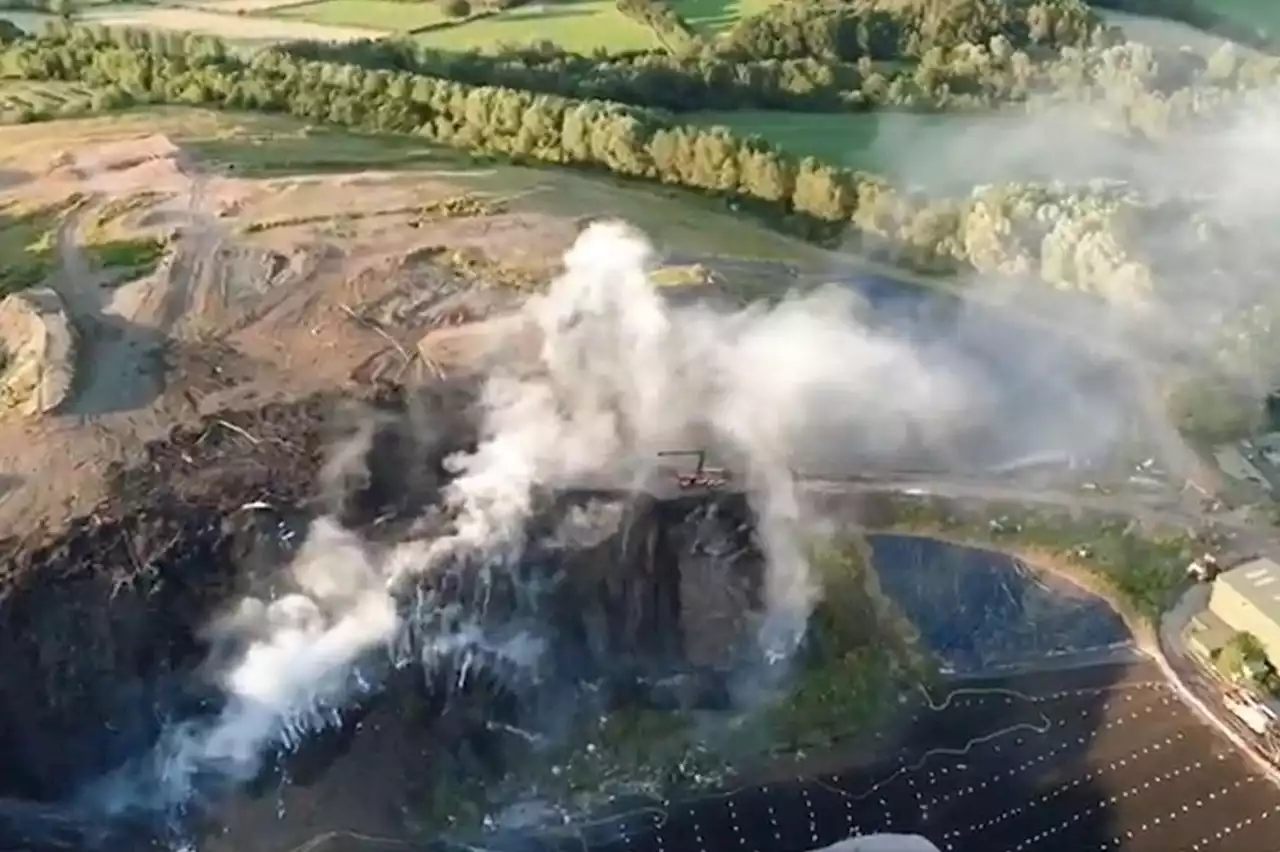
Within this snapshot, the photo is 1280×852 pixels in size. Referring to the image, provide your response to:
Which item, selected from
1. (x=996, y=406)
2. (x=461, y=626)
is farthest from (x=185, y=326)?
(x=996, y=406)

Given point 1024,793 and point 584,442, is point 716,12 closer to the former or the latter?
point 584,442

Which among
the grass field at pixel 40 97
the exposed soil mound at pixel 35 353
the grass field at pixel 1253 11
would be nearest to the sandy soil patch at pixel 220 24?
the grass field at pixel 40 97

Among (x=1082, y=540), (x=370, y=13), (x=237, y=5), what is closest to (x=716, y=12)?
(x=370, y=13)

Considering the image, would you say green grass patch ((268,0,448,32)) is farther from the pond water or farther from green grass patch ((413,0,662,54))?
the pond water

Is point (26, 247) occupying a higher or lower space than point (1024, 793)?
higher

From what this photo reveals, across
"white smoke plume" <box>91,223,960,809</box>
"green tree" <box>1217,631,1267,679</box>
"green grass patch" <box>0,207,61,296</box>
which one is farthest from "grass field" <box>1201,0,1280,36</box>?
"green grass patch" <box>0,207,61,296</box>

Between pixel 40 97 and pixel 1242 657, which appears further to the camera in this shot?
pixel 40 97

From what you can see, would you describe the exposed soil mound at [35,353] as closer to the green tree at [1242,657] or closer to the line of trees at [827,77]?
the line of trees at [827,77]
